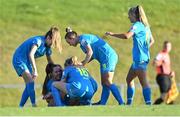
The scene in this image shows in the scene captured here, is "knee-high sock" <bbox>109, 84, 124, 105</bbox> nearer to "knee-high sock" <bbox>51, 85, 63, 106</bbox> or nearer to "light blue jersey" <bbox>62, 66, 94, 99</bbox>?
"light blue jersey" <bbox>62, 66, 94, 99</bbox>

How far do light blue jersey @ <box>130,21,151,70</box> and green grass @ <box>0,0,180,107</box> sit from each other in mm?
11398

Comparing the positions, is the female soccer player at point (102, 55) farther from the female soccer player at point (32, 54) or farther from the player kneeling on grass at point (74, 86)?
the player kneeling on grass at point (74, 86)

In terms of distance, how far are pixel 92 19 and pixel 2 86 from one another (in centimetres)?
891

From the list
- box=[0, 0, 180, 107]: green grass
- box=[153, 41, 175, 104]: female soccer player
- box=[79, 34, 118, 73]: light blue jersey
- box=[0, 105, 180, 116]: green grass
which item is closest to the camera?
box=[0, 105, 180, 116]: green grass

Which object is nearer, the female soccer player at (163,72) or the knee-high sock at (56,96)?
the knee-high sock at (56,96)

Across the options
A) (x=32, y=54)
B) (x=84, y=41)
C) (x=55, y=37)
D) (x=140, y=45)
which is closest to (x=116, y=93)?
(x=140, y=45)

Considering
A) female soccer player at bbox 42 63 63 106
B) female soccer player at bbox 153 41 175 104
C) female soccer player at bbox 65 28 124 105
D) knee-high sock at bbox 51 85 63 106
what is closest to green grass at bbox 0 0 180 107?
female soccer player at bbox 153 41 175 104

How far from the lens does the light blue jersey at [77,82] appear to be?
16.2 metres

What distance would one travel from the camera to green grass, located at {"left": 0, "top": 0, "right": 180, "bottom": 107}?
97.1 ft

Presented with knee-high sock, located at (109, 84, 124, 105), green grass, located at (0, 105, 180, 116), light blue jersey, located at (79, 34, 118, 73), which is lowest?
green grass, located at (0, 105, 180, 116)

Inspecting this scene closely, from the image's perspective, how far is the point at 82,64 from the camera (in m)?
16.9

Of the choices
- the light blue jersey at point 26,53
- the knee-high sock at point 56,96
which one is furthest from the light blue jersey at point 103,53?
the knee-high sock at point 56,96

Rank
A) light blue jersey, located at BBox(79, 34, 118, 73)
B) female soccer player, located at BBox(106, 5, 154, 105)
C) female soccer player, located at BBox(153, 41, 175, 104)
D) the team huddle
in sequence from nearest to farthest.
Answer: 1. the team huddle
2. female soccer player, located at BBox(106, 5, 154, 105)
3. light blue jersey, located at BBox(79, 34, 118, 73)
4. female soccer player, located at BBox(153, 41, 175, 104)

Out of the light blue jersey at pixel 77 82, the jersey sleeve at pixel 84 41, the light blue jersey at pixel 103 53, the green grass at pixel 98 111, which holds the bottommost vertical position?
the green grass at pixel 98 111
